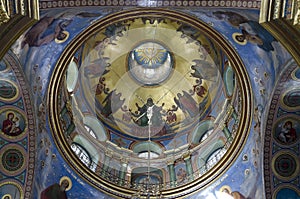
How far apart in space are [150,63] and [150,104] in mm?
1714

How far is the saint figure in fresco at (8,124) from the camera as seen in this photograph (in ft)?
46.7

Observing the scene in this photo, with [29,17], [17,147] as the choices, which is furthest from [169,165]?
[29,17]

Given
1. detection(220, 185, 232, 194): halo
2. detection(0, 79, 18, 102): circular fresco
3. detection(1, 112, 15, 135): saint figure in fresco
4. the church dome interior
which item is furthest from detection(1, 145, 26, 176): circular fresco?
detection(220, 185, 232, 194): halo

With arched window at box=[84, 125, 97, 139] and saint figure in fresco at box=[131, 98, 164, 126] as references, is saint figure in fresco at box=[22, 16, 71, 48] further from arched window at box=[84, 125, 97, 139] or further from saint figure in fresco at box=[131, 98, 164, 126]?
saint figure in fresco at box=[131, 98, 164, 126]

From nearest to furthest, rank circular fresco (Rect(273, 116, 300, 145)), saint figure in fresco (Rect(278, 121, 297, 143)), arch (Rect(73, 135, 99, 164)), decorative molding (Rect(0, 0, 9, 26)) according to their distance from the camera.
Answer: decorative molding (Rect(0, 0, 9, 26)) → circular fresco (Rect(273, 116, 300, 145)) → saint figure in fresco (Rect(278, 121, 297, 143)) → arch (Rect(73, 135, 99, 164))

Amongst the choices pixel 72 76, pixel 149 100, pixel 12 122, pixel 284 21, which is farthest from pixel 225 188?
pixel 284 21

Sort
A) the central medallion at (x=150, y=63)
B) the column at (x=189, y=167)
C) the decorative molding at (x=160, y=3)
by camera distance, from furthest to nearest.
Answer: the central medallion at (x=150, y=63) → the column at (x=189, y=167) → the decorative molding at (x=160, y=3)

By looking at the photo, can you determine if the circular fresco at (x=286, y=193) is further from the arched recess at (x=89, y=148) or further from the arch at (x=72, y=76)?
the arch at (x=72, y=76)

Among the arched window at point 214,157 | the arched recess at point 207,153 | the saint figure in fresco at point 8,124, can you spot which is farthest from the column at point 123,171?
the saint figure in fresco at point 8,124

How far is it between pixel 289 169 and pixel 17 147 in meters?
7.80

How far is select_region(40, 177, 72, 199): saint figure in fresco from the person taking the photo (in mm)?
14891

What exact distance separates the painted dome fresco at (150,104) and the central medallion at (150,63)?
0.13 feet

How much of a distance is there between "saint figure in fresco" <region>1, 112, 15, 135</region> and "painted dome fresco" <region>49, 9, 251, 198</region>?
1.21 meters

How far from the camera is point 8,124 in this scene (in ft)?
47.0
